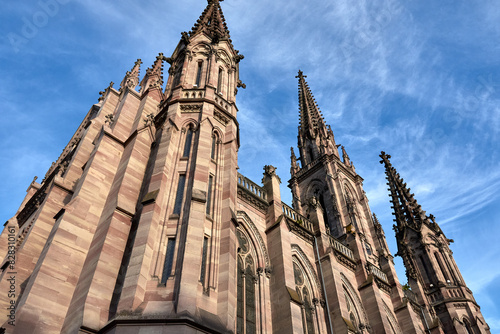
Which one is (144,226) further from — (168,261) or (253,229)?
(253,229)

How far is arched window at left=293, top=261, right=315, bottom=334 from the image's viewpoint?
17.8 metres

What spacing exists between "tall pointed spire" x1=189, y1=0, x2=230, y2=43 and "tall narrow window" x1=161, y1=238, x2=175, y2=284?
12581mm

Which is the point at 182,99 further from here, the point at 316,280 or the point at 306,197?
the point at 306,197

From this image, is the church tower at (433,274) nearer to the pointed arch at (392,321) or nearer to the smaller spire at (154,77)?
the pointed arch at (392,321)

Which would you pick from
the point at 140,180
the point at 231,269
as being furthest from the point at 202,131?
the point at 231,269

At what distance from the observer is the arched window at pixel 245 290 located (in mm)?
14493

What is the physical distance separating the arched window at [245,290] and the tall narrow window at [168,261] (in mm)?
5021

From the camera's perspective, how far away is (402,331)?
24.9m

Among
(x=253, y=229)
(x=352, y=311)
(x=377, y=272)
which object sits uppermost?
(x=377, y=272)

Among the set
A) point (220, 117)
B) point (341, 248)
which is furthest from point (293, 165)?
point (220, 117)

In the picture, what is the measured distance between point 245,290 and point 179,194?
553 centimetres

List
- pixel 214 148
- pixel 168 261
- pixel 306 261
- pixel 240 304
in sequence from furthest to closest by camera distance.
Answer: pixel 306 261 → pixel 214 148 → pixel 240 304 → pixel 168 261

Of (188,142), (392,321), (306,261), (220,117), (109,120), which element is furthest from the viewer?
(392,321)

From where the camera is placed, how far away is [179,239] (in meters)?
11.0
